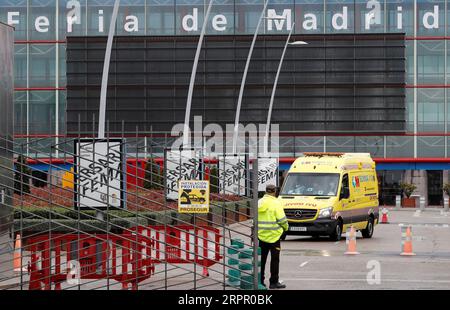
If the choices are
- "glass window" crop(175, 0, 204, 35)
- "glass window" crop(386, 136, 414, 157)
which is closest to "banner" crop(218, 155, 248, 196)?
"glass window" crop(175, 0, 204, 35)

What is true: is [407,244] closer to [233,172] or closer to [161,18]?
[233,172]

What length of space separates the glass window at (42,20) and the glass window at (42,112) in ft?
12.3

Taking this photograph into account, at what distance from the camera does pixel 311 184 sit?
1502 inches

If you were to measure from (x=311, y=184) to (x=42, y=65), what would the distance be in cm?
4818

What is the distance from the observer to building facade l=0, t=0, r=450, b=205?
77.0m

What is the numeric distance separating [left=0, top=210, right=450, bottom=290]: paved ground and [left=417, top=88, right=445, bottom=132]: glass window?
43.9 m

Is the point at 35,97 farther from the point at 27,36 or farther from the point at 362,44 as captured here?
the point at 362,44

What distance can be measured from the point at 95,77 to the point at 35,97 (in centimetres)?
1625

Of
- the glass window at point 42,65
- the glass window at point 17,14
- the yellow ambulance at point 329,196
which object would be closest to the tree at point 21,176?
the yellow ambulance at point 329,196

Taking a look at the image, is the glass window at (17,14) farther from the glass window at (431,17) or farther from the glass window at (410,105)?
the glass window at (410,105)

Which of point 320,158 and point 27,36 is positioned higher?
point 27,36

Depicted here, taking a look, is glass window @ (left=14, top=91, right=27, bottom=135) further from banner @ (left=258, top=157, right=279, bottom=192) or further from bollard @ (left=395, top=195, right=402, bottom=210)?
banner @ (left=258, top=157, right=279, bottom=192)
